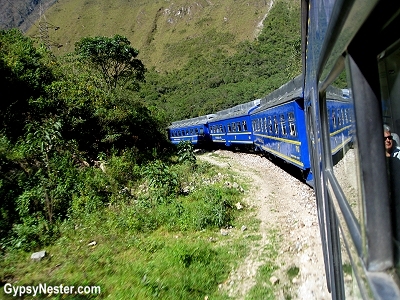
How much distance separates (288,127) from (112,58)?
1464 centimetres

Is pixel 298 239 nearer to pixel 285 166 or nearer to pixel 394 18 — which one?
pixel 394 18

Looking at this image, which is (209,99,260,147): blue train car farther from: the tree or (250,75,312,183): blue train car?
the tree

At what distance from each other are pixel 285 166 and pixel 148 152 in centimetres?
582

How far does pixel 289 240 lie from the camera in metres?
5.82

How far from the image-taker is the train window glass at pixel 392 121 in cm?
90

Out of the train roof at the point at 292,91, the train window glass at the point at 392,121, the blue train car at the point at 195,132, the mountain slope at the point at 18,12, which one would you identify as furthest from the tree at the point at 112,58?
the mountain slope at the point at 18,12

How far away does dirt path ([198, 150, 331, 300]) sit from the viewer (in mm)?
4477

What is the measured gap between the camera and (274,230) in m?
6.41

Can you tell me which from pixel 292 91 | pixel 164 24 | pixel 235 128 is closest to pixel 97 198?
pixel 292 91

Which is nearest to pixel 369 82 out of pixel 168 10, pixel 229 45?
pixel 229 45

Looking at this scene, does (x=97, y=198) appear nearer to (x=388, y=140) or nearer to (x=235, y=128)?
(x=388, y=140)

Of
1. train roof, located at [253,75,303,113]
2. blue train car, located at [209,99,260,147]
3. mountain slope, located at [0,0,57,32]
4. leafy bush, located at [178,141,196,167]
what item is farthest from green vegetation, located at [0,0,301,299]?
mountain slope, located at [0,0,57,32]

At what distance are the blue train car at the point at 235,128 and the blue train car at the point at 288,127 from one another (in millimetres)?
3393

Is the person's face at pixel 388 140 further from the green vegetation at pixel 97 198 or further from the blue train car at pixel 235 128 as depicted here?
the blue train car at pixel 235 128
